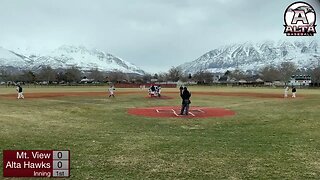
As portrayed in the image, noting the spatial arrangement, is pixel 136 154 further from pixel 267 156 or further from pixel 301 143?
pixel 301 143

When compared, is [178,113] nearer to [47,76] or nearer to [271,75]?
[47,76]

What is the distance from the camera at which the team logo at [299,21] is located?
255 inches

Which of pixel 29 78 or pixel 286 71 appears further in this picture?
pixel 286 71

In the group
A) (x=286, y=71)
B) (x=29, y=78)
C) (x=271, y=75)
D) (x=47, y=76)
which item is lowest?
(x=29, y=78)

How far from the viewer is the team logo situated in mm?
6472

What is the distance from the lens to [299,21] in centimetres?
702

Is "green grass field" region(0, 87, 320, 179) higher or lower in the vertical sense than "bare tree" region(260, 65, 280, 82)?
lower

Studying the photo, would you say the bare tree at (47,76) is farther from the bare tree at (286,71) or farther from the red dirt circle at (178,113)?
the red dirt circle at (178,113)

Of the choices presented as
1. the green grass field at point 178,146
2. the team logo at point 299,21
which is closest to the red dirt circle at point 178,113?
the green grass field at point 178,146

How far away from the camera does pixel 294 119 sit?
78.1 feet
